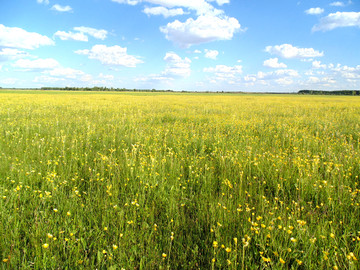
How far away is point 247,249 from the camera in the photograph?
1.87 m

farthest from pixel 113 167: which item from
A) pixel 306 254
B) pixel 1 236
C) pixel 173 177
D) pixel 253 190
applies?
pixel 306 254

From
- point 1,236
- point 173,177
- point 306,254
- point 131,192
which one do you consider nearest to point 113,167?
point 131,192

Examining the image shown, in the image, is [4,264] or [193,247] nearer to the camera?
[4,264]

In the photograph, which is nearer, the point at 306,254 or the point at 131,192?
the point at 306,254

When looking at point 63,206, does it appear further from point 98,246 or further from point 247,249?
point 247,249

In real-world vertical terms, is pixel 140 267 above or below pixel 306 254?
below

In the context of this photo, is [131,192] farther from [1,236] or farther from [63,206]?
[1,236]

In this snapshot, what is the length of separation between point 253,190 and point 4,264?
294 cm

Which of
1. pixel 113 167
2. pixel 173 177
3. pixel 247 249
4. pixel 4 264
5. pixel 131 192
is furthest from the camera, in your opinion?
pixel 113 167

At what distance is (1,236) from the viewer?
193cm

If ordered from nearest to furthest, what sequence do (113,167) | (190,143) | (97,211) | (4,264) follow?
(4,264)
(97,211)
(113,167)
(190,143)

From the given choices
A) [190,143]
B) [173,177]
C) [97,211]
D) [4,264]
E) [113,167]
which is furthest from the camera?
[190,143]

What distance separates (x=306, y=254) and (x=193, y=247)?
100 centimetres

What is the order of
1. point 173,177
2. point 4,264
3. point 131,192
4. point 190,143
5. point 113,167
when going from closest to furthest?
point 4,264, point 131,192, point 173,177, point 113,167, point 190,143
